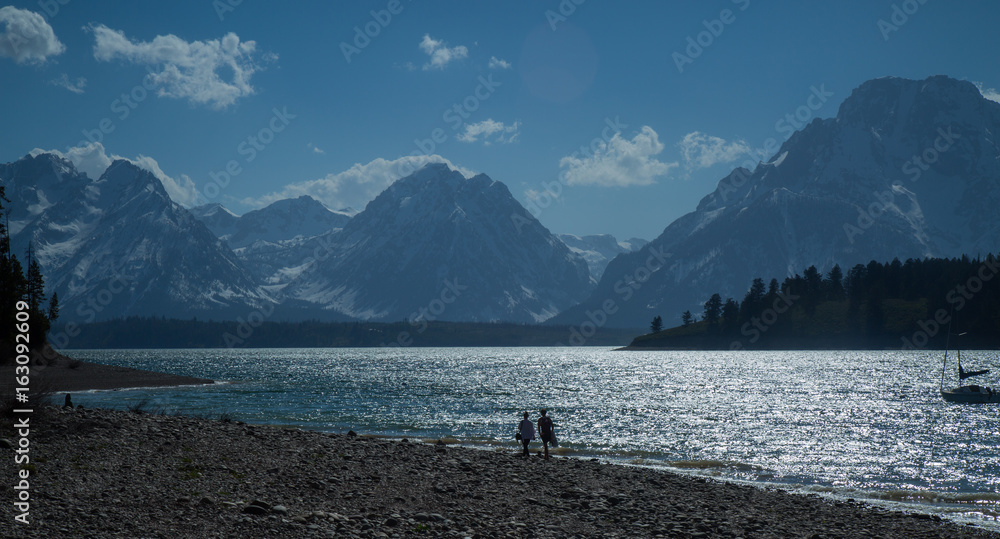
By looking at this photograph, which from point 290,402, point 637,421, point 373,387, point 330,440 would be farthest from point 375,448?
point 373,387

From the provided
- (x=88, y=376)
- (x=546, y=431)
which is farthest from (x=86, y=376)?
(x=546, y=431)

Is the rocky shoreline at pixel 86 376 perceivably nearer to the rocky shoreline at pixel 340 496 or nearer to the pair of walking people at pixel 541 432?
the rocky shoreline at pixel 340 496

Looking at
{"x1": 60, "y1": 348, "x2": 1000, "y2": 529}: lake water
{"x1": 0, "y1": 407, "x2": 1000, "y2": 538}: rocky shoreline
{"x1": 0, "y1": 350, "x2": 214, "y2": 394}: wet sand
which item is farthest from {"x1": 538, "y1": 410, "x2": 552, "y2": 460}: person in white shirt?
{"x1": 0, "y1": 350, "x2": 214, "y2": 394}: wet sand

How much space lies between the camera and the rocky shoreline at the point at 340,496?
714 inches

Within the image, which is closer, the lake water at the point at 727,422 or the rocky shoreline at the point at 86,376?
the lake water at the point at 727,422

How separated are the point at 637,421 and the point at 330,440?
36423 millimetres

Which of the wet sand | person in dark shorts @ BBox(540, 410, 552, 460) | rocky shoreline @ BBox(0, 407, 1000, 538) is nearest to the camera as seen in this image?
rocky shoreline @ BBox(0, 407, 1000, 538)

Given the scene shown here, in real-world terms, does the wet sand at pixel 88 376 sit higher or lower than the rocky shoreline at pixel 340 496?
lower

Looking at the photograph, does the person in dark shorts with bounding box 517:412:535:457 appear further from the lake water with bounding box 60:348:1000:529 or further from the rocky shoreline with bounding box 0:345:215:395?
the rocky shoreline with bounding box 0:345:215:395

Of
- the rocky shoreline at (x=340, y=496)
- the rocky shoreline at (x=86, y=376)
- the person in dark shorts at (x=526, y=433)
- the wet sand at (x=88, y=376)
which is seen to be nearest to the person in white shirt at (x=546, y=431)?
the person in dark shorts at (x=526, y=433)

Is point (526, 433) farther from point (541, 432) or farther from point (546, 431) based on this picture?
point (546, 431)

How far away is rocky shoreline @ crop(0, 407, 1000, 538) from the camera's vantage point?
59.5 ft

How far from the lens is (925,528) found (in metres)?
25.2

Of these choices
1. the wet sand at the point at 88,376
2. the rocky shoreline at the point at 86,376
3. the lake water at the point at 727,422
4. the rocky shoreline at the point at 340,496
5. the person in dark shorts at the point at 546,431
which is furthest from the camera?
the wet sand at the point at 88,376
